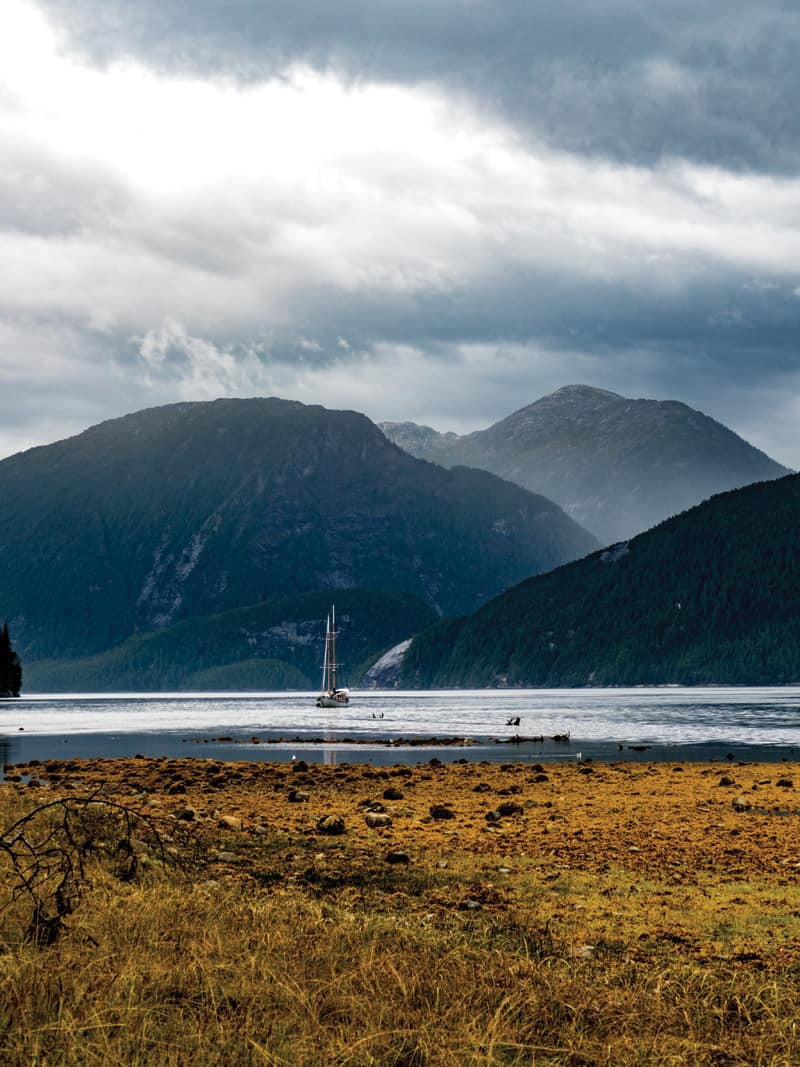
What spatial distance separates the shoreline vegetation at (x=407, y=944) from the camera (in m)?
9.00

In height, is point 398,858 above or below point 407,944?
below

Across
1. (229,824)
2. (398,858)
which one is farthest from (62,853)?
(229,824)

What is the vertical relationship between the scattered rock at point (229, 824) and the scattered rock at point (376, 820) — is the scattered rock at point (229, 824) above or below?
above

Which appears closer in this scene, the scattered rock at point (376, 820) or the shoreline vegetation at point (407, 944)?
the shoreline vegetation at point (407, 944)

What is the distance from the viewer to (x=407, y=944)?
1216cm

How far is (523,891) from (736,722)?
105 m

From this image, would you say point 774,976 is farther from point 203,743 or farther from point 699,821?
point 203,743

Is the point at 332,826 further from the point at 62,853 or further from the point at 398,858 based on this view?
the point at 62,853

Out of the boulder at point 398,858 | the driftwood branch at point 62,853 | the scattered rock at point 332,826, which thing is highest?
the driftwood branch at point 62,853

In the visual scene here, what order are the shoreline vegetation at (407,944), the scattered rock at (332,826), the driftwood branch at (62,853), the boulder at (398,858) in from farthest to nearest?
the scattered rock at (332,826), the boulder at (398,858), the driftwood branch at (62,853), the shoreline vegetation at (407,944)

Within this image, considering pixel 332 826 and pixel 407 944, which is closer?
pixel 407 944

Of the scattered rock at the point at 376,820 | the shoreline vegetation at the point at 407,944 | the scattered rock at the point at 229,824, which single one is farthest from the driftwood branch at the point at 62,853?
the scattered rock at the point at 376,820

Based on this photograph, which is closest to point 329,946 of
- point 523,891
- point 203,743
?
point 523,891

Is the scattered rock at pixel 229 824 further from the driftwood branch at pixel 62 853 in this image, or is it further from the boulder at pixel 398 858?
the boulder at pixel 398 858
